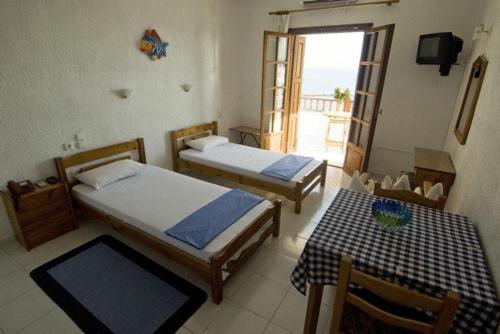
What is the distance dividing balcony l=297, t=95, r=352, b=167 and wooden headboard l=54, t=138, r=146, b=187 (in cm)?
313

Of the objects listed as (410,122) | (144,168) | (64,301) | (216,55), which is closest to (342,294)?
(64,301)

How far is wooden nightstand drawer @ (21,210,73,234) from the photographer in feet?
8.02

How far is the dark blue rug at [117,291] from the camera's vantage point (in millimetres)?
1825

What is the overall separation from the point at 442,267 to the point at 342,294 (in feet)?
1.68

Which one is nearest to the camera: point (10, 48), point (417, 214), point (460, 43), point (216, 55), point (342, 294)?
point (342, 294)

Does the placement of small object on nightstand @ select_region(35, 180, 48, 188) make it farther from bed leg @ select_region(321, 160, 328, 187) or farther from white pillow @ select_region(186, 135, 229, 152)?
bed leg @ select_region(321, 160, 328, 187)

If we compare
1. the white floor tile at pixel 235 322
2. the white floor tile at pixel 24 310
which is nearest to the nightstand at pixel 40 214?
the white floor tile at pixel 24 310

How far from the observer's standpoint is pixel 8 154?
7.83 ft

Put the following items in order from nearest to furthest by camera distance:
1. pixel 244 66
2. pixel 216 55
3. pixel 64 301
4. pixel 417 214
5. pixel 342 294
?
pixel 342 294
pixel 417 214
pixel 64 301
pixel 216 55
pixel 244 66

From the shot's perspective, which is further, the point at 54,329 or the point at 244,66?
the point at 244,66

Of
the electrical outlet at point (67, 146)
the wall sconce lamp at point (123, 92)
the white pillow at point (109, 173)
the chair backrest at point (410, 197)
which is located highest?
the wall sconce lamp at point (123, 92)

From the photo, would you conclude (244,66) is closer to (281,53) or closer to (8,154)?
(281,53)

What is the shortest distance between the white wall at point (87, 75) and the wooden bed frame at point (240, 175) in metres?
0.18

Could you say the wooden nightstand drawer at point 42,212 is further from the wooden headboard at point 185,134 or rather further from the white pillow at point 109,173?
the wooden headboard at point 185,134
